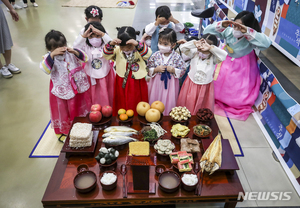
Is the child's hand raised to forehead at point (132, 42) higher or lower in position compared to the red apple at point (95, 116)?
higher

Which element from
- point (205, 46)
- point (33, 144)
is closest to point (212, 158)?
point (205, 46)

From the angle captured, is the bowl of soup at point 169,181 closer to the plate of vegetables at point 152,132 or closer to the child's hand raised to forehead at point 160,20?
the plate of vegetables at point 152,132

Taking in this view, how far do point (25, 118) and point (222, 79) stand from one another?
307 cm

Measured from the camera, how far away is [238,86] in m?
3.27

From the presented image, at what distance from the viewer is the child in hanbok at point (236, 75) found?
2984 mm

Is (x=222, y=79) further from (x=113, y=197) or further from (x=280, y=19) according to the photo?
(x=113, y=197)

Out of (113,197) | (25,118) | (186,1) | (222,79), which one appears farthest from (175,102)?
(186,1)

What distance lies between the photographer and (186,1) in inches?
389

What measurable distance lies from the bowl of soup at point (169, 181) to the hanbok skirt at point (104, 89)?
146 cm

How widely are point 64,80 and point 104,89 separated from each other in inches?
21.2

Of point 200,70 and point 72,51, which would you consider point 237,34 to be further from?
point 72,51

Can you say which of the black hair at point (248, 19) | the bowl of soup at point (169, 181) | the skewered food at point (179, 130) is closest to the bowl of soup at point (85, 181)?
the bowl of soup at point (169, 181)

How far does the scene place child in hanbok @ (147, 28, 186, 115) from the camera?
249 centimetres

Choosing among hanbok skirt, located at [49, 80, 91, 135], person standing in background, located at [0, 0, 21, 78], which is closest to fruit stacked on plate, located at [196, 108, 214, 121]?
hanbok skirt, located at [49, 80, 91, 135]
